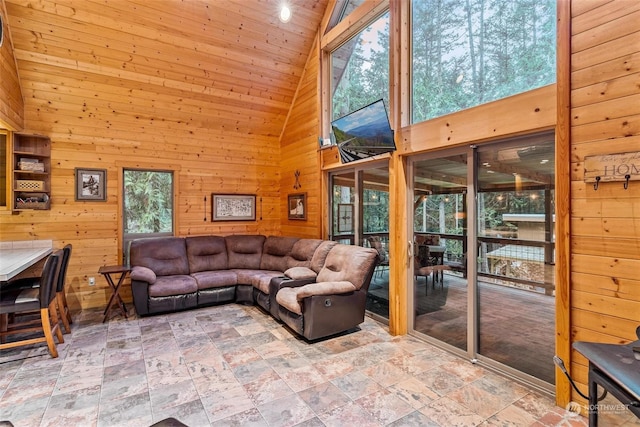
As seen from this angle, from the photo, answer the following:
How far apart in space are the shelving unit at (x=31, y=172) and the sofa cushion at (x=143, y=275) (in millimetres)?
1475

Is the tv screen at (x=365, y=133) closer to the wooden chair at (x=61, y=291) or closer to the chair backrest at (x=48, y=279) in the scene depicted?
the chair backrest at (x=48, y=279)

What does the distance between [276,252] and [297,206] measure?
2.99 feet

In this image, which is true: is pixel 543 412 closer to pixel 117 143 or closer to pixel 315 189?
pixel 315 189

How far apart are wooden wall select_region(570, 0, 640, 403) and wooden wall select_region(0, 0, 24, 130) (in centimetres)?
538

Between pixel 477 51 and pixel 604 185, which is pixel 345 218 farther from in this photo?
pixel 604 185

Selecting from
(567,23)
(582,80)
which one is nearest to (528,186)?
(582,80)

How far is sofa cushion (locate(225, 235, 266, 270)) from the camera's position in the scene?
5398mm

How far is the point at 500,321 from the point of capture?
9.58 ft

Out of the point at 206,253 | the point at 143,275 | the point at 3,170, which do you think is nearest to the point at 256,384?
the point at 143,275

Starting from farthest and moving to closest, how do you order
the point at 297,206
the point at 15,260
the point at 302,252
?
1. the point at 297,206
2. the point at 302,252
3. the point at 15,260

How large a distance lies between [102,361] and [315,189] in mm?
3423

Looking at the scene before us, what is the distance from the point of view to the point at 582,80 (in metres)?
2.16

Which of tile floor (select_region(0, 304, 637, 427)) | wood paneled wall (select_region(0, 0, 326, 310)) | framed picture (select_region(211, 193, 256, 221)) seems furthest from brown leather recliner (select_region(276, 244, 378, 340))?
framed picture (select_region(211, 193, 256, 221))

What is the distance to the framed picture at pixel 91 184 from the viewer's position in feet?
15.1
